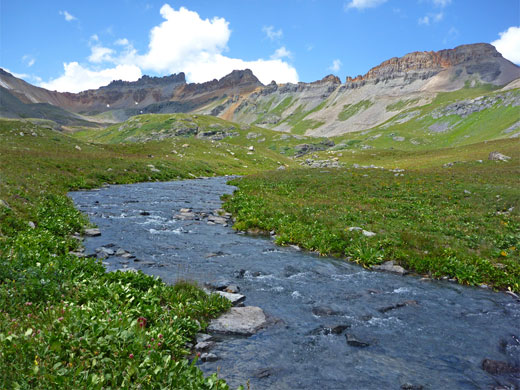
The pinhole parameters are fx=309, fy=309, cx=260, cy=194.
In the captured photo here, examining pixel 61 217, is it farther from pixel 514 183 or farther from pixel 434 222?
pixel 514 183

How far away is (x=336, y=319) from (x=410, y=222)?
1316cm

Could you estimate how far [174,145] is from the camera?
3804 inches

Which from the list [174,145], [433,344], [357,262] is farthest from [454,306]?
[174,145]

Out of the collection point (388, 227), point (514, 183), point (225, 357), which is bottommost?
point (225, 357)

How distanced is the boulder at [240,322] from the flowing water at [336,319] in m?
0.30

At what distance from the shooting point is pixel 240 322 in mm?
8906

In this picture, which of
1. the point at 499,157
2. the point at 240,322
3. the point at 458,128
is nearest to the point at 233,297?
the point at 240,322

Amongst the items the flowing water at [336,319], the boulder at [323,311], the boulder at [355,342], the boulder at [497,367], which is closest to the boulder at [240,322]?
the flowing water at [336,319]

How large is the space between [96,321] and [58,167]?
39.1m

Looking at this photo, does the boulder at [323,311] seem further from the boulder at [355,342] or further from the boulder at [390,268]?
the boulder at [390,268]

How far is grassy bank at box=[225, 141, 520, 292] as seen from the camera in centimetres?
1428

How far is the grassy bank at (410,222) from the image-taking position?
1428cm

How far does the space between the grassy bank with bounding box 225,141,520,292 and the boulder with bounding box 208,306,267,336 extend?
25.0ft

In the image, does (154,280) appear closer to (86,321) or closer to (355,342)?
(86,321)
